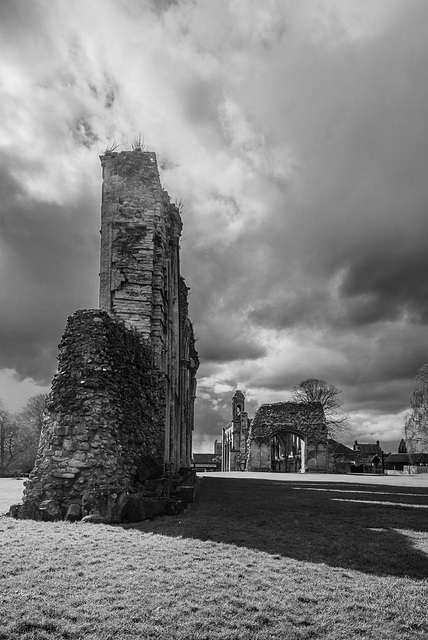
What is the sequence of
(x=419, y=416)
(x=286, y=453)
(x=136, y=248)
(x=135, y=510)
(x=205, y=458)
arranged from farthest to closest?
(x=205, y=458) → (x=286, y=453) → (x=419, y=416) → (x=136, y=248) → (x=135, y=510)

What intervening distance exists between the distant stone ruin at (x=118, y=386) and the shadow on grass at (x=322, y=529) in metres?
1.39

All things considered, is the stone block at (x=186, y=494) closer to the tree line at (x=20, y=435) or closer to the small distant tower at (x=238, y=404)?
the tree line at (x=20, y=435)

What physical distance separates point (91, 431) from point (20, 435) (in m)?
50.0

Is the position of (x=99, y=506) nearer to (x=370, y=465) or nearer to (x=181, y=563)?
(x=181, y=563)

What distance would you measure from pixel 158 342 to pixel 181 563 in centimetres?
1137

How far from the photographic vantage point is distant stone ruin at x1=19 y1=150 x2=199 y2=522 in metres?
10.8

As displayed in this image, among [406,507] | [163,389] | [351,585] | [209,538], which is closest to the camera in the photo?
[351,585]

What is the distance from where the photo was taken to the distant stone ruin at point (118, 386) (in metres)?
10.8

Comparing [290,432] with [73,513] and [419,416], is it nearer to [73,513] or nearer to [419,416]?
[419,416]

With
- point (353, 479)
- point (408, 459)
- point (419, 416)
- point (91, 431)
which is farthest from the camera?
point (408, 459)

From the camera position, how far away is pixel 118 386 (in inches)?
502

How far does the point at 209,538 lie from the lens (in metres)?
7.78

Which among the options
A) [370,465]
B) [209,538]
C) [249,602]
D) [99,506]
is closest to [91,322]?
[99,506]

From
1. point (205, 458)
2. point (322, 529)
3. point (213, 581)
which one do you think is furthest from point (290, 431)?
point (205, 458)
